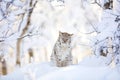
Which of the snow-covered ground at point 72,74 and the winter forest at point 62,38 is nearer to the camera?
the snow-covered ground at point 72,74

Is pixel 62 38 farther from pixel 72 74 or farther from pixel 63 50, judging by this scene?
pixel 72 74

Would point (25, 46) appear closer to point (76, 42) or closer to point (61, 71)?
point (76, 42)

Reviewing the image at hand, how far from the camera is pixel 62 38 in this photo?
8.38m

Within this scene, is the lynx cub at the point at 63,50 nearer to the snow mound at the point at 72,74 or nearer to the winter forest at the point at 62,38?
the winter forest at the point at 62,38

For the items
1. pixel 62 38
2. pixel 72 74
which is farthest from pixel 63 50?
pixel 72 74

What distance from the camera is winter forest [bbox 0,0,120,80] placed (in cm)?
588

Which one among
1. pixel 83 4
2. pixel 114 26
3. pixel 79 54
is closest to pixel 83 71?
pixel 114 26

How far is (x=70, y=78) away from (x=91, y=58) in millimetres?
1274

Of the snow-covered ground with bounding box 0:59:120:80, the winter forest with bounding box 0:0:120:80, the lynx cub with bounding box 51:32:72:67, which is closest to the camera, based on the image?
the snow-covered ground with bounding box 0:59:120:80

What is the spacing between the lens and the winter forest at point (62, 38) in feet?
19.3

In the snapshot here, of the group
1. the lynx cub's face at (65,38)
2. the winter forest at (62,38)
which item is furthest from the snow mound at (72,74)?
the lynx cub's face at (65,38)

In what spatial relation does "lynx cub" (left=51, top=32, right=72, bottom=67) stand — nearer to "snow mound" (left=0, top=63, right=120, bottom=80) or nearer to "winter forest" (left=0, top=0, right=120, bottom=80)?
"winter forest" (left=0, top=0, right=120, bottom=80)

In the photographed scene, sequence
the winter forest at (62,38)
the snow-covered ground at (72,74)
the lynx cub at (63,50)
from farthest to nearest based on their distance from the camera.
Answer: the lynx cub at (63,50) < the winter forest at (62,38) < the snow-covered ground at (72,74)

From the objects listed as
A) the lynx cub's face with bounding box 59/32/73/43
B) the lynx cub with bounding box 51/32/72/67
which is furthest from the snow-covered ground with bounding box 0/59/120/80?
the lynx cub's face with bounding box 59/32/73/43
